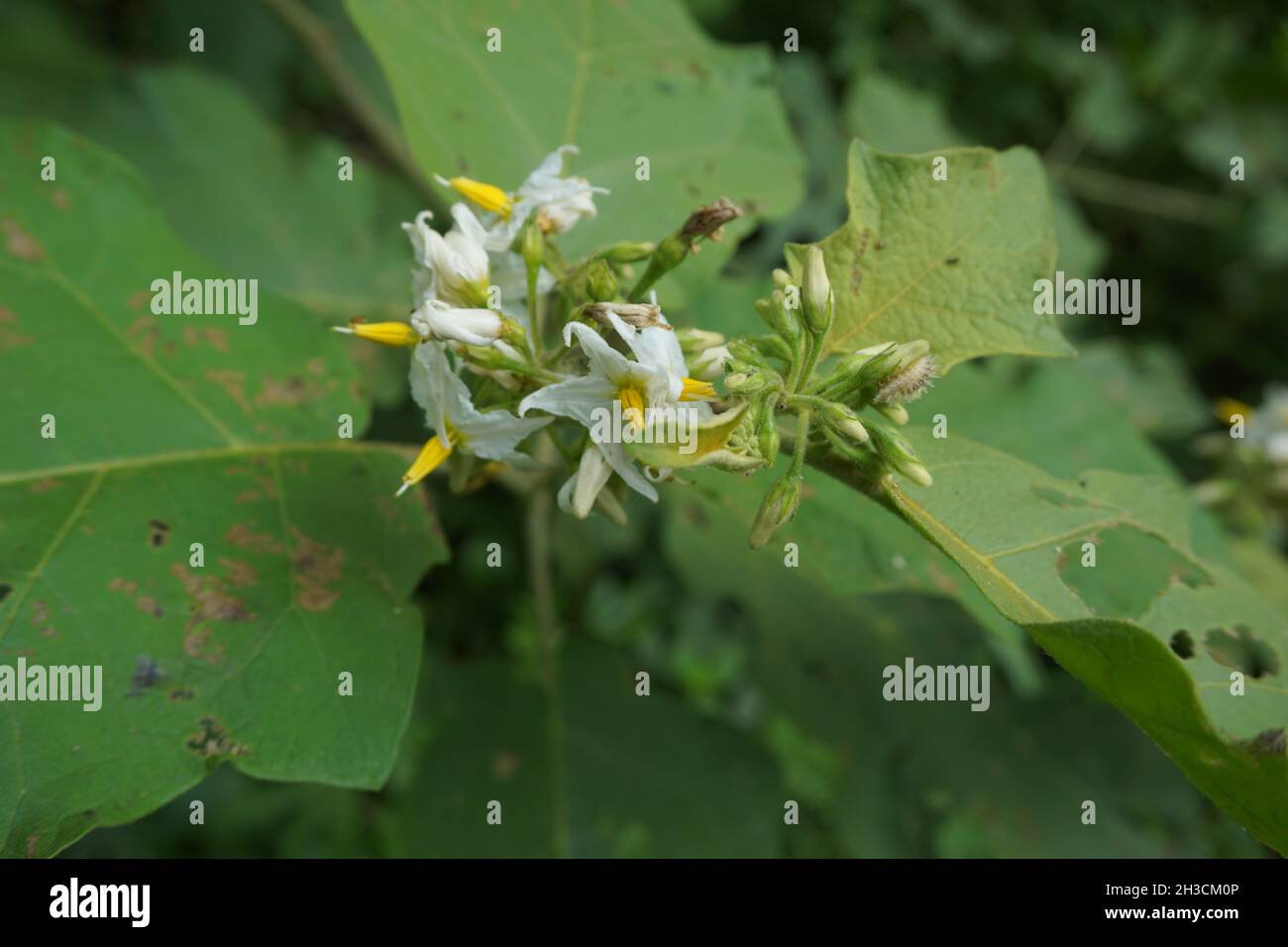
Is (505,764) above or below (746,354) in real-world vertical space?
below

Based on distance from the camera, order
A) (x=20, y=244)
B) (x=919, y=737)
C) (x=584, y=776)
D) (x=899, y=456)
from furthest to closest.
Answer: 1. (x=919, y=737)
2. (x=584, y=776)
3. (x=20, y=244)
4. (x=899, y=456)

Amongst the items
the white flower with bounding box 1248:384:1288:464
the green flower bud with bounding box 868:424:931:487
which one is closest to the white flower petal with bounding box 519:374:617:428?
the green flower bud with bounding box 868:424:931:487

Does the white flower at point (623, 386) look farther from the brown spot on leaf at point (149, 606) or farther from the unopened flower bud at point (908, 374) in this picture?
the brown spot on leaf at point (149, 606)

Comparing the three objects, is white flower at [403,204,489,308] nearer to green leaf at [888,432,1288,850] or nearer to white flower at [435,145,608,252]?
white flower at [435,145,608,252]

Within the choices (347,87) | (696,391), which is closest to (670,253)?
(696,391)

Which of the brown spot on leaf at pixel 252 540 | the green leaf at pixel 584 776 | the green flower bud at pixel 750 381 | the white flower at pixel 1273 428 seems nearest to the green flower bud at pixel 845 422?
the green flower bud at pixel 750 381

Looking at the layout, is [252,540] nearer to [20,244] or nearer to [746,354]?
[20,244]
